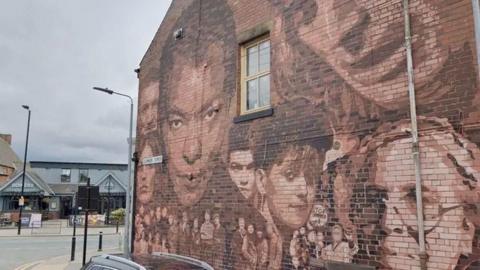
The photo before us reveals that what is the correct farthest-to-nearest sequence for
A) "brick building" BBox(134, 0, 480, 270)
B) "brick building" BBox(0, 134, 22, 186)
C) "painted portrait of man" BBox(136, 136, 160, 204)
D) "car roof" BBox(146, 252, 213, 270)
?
"brick building" BBox(0, 134, 22, 186) < "painted portrait of man" BBox(136, 136, 160, 204) < "brick building" BBox(134, 0, 480, 270) < "car roof" BBox(146, 252, 213, 270)

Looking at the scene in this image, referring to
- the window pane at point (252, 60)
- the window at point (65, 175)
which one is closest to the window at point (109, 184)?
the window at point (65, 175)

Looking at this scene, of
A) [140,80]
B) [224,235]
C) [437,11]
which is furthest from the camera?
[140,80]

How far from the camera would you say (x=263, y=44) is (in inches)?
374

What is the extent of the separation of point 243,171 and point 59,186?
57673 millimetres

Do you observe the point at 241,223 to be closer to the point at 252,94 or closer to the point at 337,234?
the point at 337,234

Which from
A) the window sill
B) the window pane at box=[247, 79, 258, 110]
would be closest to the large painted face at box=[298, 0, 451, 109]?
the window sill

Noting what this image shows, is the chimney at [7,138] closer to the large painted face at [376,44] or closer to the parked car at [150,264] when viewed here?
the large painted face at [376,44]

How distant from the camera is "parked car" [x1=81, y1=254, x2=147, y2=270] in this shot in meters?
5.01

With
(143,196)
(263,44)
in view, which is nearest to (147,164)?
(143,196)

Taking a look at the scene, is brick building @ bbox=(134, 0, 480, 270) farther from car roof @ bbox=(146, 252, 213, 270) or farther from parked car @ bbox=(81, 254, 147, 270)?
parked car @ bbox=(81, 254, 147, 270)

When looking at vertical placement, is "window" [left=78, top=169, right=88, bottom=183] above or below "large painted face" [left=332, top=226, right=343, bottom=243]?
above

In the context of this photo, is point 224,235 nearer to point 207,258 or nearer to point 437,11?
point 207,258

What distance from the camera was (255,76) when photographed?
9.49 meters

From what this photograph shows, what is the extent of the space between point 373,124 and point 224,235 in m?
4.26
